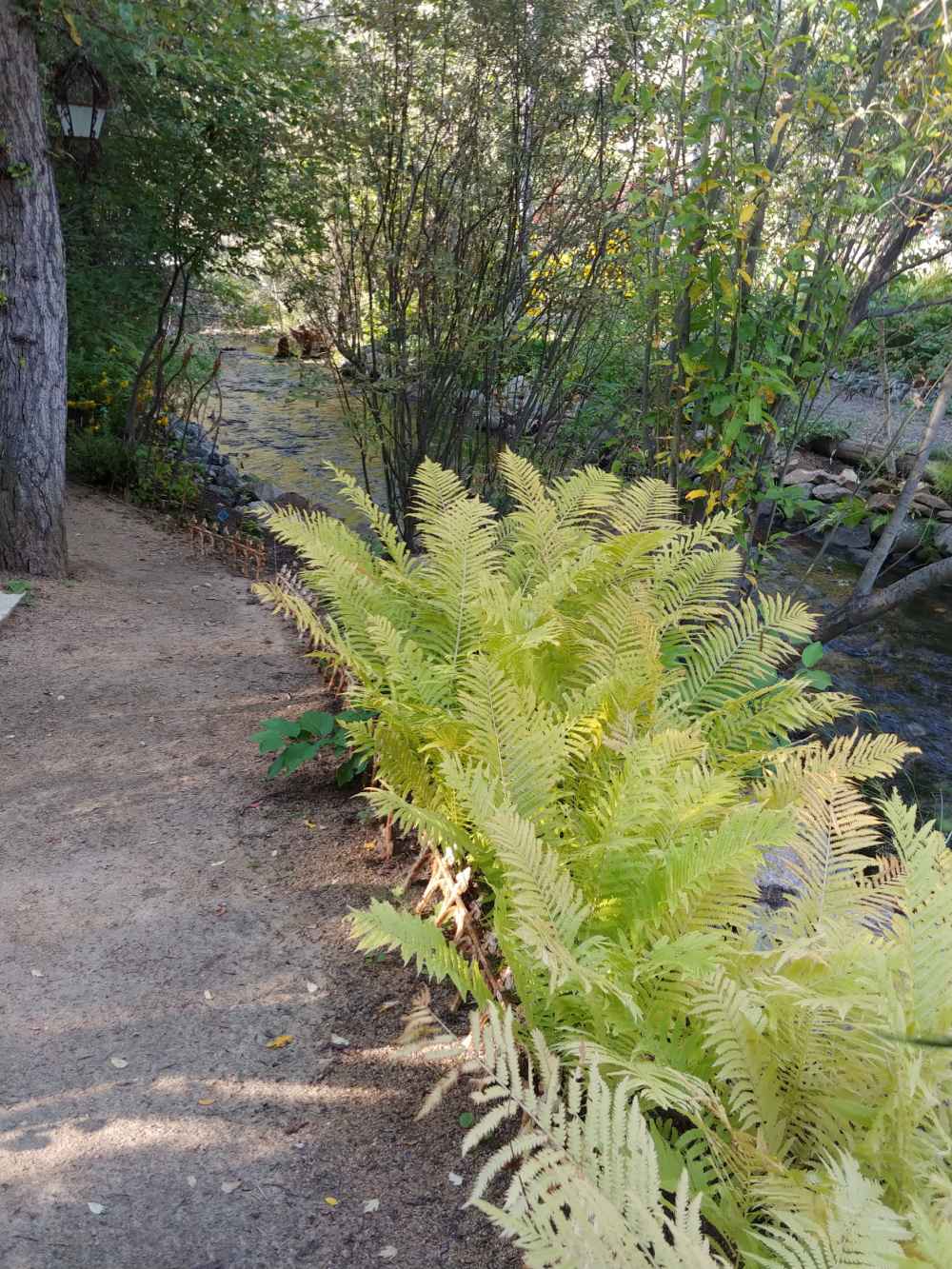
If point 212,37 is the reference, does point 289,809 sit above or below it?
below

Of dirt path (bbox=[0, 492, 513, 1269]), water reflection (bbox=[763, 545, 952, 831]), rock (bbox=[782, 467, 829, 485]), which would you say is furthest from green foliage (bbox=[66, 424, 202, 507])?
rock (bbox=[782, 467, 829, 485])

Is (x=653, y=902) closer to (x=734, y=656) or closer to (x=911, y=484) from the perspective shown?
(x=734, y=656)

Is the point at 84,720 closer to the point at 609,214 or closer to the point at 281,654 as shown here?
the point at 281,654

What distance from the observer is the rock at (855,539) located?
29.0ft

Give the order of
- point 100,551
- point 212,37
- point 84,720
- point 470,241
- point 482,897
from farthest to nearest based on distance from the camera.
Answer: point 100,551, point 470,241, point 212,37, point 84,720, point 482,897

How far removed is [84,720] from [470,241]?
346cm

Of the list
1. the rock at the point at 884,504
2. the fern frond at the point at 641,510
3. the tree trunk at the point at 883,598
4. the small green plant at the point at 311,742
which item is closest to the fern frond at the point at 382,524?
the small green plant at the point at 311,742

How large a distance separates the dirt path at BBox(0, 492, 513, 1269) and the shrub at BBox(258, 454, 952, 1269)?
275 mm

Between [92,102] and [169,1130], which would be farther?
[92,102]

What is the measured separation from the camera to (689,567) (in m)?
3.29

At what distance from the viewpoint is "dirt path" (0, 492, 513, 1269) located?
1769 millimetres

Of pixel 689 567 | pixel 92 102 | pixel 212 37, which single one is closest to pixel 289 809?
pixel 689 567

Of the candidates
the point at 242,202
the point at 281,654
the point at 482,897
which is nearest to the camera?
the point at 482,897

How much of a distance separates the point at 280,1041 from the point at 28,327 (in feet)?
14.7
